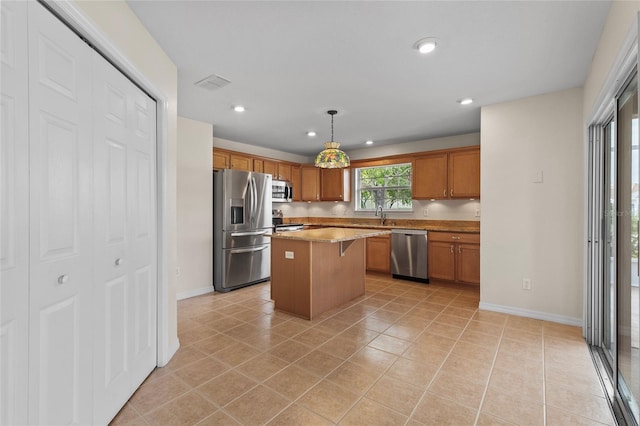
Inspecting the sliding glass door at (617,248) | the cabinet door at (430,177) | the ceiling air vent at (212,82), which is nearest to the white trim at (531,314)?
the sliding glass door at (617,248)

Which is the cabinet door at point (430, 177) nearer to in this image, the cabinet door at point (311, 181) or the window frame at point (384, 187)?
the window frame at point (384, 187)

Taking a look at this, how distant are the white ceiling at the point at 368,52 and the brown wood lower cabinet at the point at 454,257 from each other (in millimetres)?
1889

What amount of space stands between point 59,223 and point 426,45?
103 inches

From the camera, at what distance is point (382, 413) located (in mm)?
1795

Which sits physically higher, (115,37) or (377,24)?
(377,24)

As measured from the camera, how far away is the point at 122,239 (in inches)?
72.7

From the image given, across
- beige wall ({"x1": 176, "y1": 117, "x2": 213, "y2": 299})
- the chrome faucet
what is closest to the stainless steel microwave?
beige wall ({"x1": 176, "y1": 117, "x2": 213, "y2": 299})

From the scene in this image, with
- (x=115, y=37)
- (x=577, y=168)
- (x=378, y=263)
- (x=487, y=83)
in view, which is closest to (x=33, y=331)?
(x=115, y=37)

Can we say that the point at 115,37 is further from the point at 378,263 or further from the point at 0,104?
the point at 378,263

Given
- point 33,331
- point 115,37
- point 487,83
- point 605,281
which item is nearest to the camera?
point 33,331

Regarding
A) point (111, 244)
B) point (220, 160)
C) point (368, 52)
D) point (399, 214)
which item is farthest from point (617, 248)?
point (220, 160)

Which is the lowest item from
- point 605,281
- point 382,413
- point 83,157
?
point 382,413

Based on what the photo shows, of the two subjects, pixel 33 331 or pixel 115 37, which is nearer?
pixel 33 331

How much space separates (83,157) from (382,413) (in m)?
2.20
